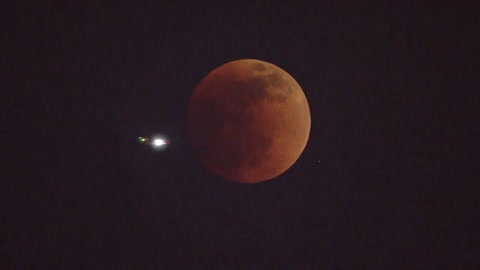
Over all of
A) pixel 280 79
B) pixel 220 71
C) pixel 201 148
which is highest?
pixel 220 71

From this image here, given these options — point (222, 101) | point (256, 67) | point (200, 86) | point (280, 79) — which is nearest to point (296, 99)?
point (280, 79)

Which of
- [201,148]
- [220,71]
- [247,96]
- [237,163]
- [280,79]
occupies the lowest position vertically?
[237,163]

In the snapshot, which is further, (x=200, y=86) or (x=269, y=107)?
(x=200, y=86)

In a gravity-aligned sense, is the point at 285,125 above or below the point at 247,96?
below

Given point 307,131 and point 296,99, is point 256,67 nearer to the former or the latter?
point 296,99

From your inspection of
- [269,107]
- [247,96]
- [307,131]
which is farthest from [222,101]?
[307,131]

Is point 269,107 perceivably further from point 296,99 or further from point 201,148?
point 201,148
